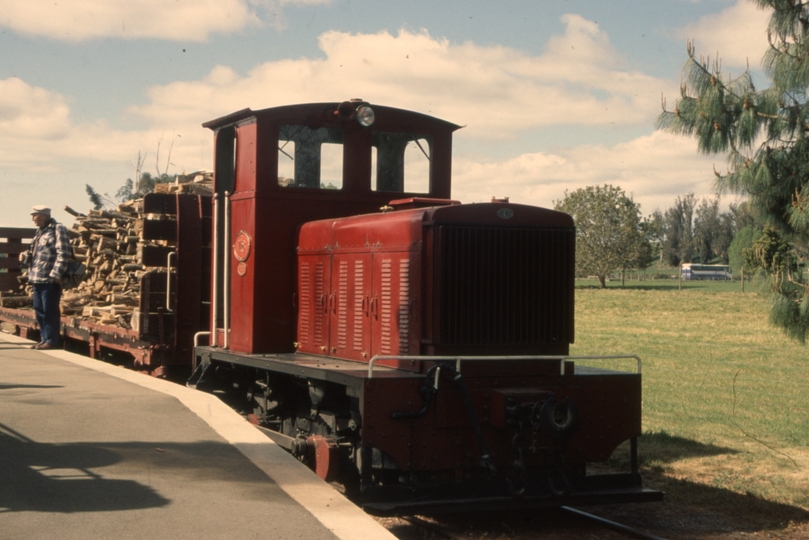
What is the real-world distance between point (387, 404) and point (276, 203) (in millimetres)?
2640

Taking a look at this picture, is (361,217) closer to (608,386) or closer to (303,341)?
(303,341)

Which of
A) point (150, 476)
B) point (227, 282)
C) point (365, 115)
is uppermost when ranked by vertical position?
point (365, 115)

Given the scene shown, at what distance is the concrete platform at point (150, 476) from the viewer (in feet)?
14.9

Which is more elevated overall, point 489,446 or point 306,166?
point 306,166

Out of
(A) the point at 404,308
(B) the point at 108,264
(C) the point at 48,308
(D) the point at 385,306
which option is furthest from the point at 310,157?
(B) the point at 108,264

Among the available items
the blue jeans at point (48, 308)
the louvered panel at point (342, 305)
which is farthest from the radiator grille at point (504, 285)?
the blue jeans at point (48, 308)

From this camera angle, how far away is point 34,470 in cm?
543

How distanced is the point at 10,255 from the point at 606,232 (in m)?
62.5

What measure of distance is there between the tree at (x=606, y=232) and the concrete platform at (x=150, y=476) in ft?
221

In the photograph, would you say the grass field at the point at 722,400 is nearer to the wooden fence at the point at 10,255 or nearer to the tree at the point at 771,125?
the tree at the point at 771,125

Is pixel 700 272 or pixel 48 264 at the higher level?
pixel 700 272

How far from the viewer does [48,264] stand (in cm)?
1139

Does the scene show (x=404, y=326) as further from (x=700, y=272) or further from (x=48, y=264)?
(x=700, y=272)

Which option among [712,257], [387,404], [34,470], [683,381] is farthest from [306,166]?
[712,257]
